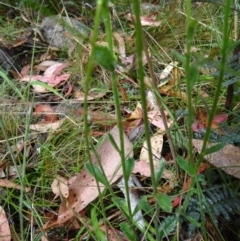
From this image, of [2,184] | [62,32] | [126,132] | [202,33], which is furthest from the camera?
[62,32]

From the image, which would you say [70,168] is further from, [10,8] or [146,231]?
[10,8]

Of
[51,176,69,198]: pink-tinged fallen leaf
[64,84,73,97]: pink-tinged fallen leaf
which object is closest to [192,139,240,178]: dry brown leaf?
[51,176,69,198]: pink-tinged fallen leaf

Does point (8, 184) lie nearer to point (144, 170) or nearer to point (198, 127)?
point (144, 170)

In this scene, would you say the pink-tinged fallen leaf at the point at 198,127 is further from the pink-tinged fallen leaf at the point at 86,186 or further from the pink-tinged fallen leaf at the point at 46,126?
the pink-tinged fallen leaf at the point at 46,126

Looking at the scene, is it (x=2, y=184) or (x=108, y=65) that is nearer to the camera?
(x=108, y=65)

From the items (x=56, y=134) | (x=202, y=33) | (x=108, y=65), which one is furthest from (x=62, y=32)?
(x=108, y=65)

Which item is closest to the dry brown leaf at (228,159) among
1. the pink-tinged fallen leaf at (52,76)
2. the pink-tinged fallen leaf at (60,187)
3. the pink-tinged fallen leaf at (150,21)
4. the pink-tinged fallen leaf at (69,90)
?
the pink-tinged fallen leaf at (60,187)

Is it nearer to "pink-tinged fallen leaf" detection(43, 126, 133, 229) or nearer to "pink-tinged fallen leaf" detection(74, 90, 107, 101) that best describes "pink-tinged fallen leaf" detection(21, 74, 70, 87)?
"pink-tinged fallen leaf" detection(74, 90, 107, 101)

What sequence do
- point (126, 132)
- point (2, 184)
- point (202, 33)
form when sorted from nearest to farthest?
1. point (2, 184)
2. point (126, 132)
3. point (202, 33)
